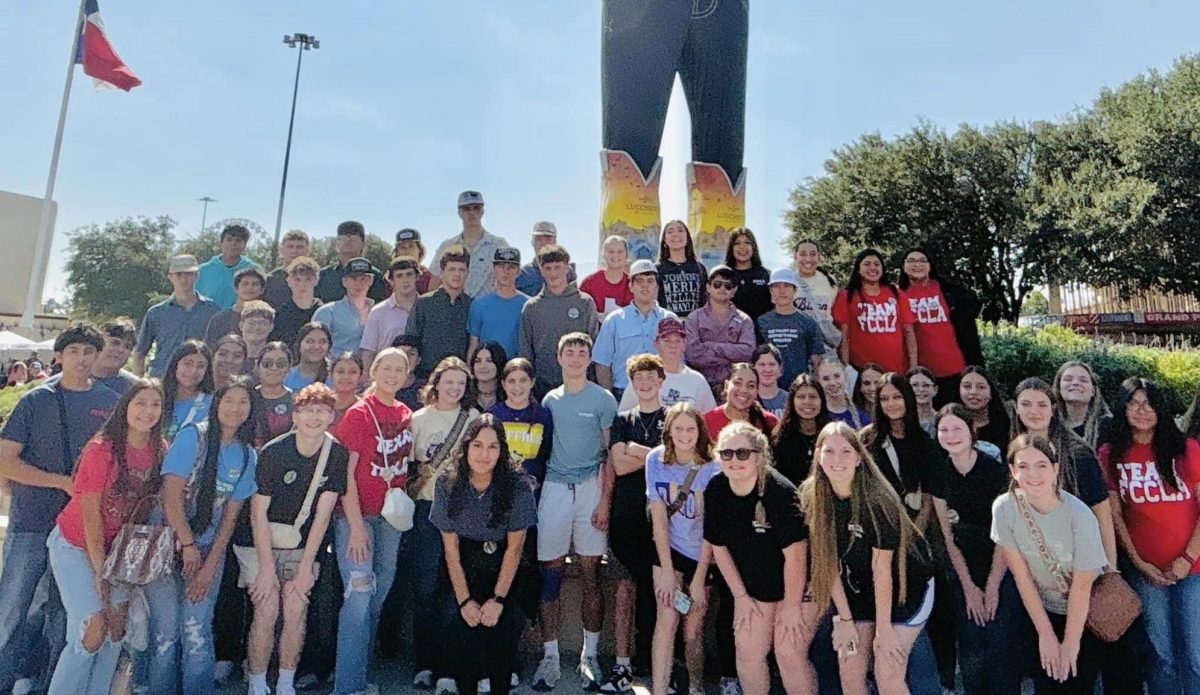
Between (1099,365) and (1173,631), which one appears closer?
(1173,631)

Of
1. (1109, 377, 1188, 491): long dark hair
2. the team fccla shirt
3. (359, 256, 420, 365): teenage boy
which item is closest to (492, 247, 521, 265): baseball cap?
(359, 256, 420, 365): teenage boy

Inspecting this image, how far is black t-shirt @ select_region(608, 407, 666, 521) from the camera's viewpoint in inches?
152

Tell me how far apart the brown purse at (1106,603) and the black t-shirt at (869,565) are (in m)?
0.48

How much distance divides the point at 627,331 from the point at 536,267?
184 cm

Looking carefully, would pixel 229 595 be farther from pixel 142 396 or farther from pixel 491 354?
pixel 491 354

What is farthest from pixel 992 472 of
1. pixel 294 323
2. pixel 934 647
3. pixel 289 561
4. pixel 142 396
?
pixel 294 323

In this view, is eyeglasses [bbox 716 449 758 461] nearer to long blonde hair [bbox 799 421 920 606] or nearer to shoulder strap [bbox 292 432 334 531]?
long blonde hair [bbox 799 421 920 606]

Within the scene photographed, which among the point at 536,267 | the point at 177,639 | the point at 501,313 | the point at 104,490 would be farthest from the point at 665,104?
the point at 177,639

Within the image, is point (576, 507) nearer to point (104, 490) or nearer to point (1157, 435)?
point (104, 490)

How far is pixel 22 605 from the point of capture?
3.62m

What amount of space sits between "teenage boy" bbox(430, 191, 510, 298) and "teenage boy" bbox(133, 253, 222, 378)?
5.80 ft

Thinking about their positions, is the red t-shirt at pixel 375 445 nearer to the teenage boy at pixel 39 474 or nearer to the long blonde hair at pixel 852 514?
the teenage boy at pixel 39 474

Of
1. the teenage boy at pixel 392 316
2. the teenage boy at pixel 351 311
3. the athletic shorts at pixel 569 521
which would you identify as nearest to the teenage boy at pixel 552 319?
the teenage boy at pixel 392 316

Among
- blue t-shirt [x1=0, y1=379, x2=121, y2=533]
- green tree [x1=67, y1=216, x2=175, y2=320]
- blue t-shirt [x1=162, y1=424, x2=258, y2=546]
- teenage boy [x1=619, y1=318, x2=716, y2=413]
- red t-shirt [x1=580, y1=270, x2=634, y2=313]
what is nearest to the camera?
blue t-shirt [x1=162, y1=424, x2=258, y2=546]
